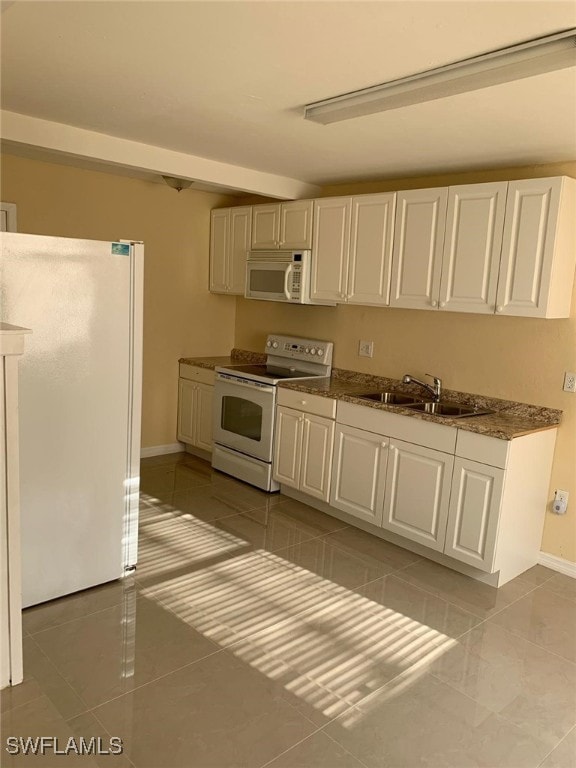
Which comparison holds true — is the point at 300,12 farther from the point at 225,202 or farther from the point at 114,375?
the point at 225,202

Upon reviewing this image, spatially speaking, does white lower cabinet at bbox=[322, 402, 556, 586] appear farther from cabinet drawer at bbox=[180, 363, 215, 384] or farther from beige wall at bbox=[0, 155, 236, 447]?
beige wall at bbox=[0, 155, 236, 447]

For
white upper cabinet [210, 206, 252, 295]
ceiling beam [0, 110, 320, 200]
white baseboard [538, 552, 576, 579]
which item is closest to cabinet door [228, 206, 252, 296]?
white upper cabinet [210, 206, 252, 295]

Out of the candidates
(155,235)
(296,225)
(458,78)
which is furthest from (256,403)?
(458,78)

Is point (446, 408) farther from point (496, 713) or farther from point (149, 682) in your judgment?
point (149, 682)

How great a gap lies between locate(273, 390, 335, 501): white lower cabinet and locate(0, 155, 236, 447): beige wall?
1.44m

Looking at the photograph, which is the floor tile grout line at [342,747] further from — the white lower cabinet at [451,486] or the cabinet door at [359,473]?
the cabinet door at [359,473]

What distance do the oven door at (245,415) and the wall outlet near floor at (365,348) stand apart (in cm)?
75

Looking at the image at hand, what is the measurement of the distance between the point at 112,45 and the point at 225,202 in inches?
130

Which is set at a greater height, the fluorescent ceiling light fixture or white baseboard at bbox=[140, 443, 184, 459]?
the fluorescent ceiling light fixture

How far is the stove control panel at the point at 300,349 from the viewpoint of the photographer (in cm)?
464

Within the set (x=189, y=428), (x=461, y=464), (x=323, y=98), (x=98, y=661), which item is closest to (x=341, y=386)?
(x=461, y=464)

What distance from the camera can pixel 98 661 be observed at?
7.74 ft

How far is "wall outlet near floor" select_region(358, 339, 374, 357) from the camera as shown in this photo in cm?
436

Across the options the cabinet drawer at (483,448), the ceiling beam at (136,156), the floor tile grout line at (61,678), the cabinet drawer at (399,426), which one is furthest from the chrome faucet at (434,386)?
the floor tile grout line at (61,678)
